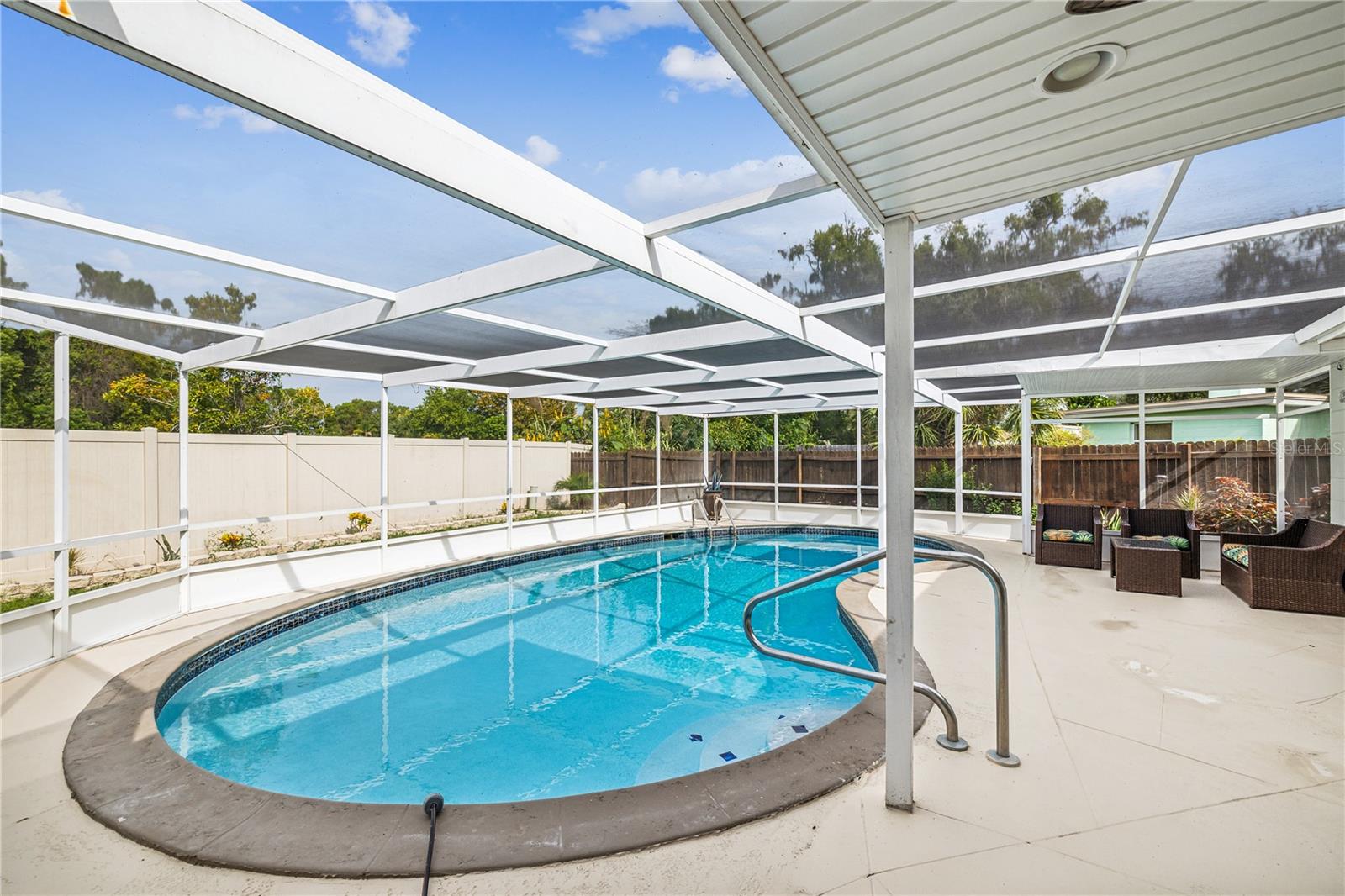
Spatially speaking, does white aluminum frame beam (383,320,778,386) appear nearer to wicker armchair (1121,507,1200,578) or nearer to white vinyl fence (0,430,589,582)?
white vinyl fence (0,430,589,582)

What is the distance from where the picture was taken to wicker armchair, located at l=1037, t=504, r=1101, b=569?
7.88 m

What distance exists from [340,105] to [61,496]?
488cm

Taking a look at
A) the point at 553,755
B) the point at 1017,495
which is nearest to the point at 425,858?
the point at 553,755

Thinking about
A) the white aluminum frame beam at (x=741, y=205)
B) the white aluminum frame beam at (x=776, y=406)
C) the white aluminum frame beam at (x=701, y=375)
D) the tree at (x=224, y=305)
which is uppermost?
the white aluminum frame beam at (x=741, y=205)

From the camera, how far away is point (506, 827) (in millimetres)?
2418

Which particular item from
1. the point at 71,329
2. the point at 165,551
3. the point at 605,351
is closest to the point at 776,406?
the point at 605,351

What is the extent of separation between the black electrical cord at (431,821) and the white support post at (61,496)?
4.35 meters

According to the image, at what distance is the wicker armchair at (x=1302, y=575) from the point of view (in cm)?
528

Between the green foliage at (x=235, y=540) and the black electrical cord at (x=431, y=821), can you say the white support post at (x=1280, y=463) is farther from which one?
the green foliage at (x=235, y=540)

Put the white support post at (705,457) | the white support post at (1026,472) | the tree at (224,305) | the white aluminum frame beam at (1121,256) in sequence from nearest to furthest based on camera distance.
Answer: the white aluminum frame beam at (1121,256)
the tree at (224,305)
the white support post at (1026,472)
the white support post at (705,457)

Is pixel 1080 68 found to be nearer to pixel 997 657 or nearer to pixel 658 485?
pixel 997 657

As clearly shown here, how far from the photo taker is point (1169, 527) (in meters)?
7.53

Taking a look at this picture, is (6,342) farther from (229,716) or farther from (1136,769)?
(1136,769)

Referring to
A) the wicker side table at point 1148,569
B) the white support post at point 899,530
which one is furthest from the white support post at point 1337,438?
the white support post at point 899,530
